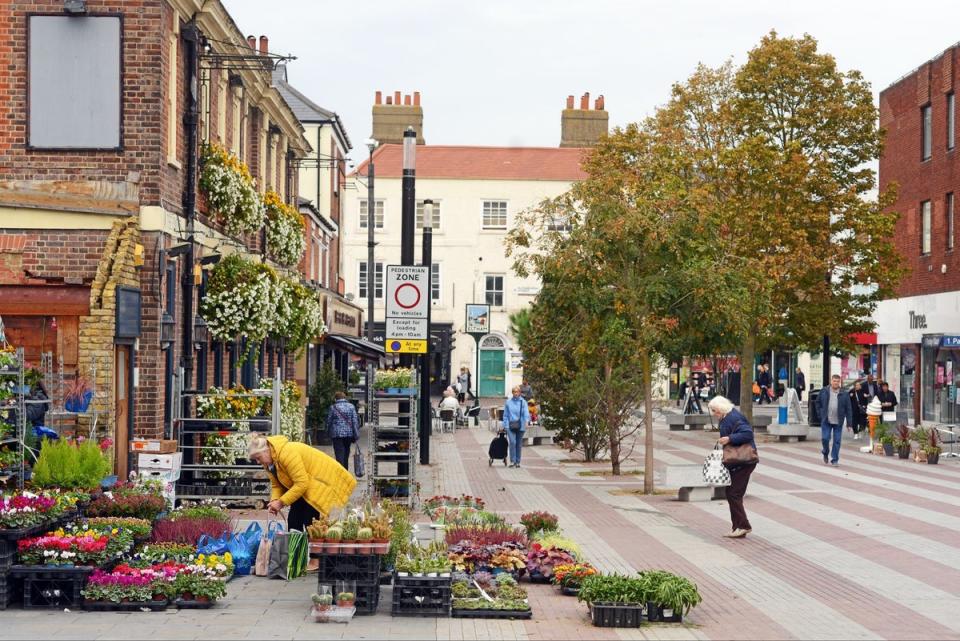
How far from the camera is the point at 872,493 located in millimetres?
22109

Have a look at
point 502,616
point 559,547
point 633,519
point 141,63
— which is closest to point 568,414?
point 633,519

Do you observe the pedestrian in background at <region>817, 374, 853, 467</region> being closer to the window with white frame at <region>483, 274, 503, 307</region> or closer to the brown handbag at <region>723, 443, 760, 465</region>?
the brown handbag at <region>723, 443, 760, 465</region>

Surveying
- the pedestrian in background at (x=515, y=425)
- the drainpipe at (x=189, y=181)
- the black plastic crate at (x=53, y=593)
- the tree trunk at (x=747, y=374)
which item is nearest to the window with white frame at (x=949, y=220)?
the tree trunk at (x=747, y=374)

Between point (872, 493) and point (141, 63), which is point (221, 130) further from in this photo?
point (872, 493)

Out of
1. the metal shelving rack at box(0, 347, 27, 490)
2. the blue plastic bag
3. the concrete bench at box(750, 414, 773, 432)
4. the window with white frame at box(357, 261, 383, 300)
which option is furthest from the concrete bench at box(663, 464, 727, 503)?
the window with white frame at box(357, 261, 383, 300)

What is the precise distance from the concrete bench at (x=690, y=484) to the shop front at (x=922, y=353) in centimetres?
1705

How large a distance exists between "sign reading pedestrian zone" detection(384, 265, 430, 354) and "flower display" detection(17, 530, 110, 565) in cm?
925

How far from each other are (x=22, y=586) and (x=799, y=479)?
53.3 feet

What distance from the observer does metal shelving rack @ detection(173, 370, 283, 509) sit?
1914 cm

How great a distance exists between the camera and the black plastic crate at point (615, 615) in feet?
35.6

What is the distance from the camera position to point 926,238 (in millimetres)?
42844

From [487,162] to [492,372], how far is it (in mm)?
10302

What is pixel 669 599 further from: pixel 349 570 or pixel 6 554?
pixel 6 554

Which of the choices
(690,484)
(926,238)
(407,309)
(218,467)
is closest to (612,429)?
(690,484)
